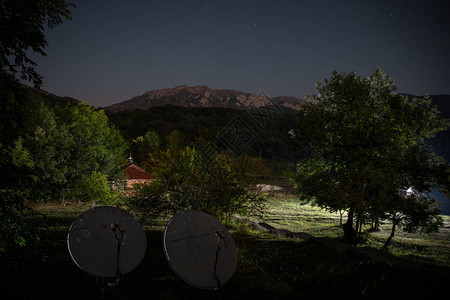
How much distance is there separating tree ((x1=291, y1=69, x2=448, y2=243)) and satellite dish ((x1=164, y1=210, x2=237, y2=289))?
25.6 ft

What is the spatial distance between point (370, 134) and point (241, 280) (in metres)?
10.8

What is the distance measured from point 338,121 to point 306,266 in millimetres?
9772

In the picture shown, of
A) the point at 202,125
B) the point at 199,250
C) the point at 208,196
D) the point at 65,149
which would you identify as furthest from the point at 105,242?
the point at 202,125

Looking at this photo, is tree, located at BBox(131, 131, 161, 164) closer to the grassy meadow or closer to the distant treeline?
the distant treeline

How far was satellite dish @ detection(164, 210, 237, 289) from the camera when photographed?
17.0 ft

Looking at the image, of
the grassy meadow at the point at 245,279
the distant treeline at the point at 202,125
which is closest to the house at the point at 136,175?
the grassy meadow at the point at 245,279

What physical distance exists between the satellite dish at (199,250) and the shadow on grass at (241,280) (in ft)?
2.57

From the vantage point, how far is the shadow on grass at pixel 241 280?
221 inches

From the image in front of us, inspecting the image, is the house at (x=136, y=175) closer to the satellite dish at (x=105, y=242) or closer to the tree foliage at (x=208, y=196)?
the tree foliage at (x=208, y=196)

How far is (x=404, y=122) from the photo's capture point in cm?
1337

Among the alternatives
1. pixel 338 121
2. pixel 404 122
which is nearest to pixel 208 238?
pixel 338 121

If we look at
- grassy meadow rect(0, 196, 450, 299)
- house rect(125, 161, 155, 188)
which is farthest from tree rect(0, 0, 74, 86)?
house rect(125, 161, 155, 188)

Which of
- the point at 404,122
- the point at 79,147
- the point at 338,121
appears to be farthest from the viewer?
the point at 79,147

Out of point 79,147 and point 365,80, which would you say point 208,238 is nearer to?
point 365,80
